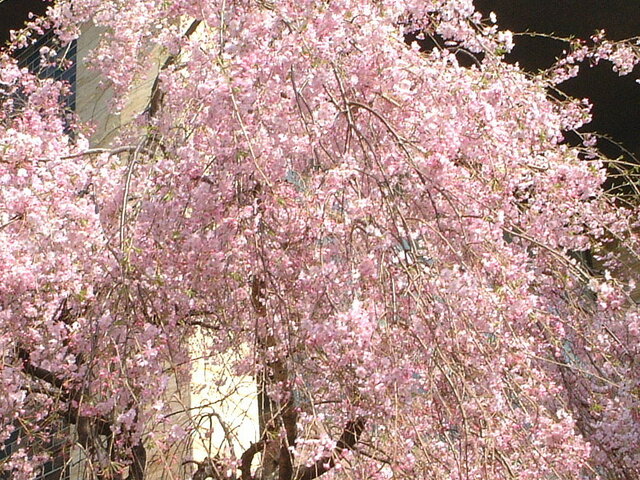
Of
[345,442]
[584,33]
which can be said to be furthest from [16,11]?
[345,442]

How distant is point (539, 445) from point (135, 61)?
185 inches

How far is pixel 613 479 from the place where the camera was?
5414mm

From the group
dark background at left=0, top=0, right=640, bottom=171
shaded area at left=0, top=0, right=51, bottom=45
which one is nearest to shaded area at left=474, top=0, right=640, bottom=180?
dark background at left=0, top=0, right=640, bottom=171

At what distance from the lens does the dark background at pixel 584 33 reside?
8336 mm

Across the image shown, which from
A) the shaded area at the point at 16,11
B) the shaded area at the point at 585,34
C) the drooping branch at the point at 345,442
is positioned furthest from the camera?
the shaded area at the point at 16,11

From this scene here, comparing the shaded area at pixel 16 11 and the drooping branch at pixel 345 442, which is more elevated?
the drooping branch at pixel 345 442

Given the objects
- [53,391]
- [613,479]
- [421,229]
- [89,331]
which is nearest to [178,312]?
[89,331]

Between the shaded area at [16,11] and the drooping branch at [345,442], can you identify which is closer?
the drooping branch at [345,442]

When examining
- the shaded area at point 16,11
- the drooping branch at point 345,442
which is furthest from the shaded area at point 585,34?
the shaded area at point 16,11

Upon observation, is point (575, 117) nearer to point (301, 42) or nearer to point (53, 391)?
point (301, 42)

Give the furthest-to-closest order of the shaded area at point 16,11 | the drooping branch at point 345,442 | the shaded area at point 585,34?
the shaded area at point 16,11, the shaded area at point 585,34, the drooping branch at point 345,442

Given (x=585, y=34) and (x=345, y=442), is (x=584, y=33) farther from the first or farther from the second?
(x=345, y=442)

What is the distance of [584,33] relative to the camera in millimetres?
8820

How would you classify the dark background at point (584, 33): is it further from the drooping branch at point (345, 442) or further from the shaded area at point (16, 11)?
the drooping branch at point (345, 442)
